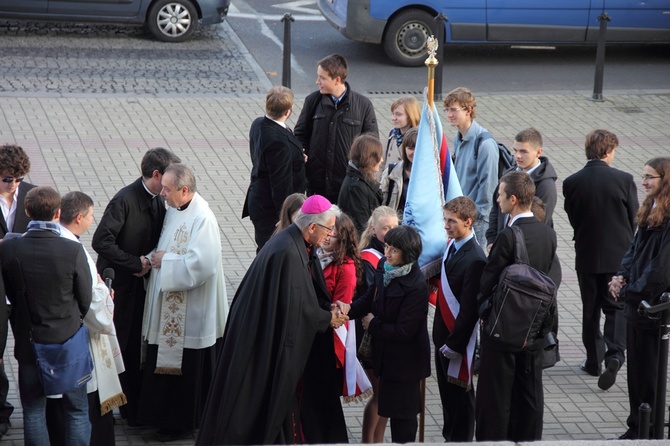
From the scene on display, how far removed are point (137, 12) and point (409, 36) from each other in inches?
167

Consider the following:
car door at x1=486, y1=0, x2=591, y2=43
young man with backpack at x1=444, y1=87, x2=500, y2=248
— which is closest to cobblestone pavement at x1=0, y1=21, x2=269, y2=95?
car door at x1=486, y1=0, x2=591, y2=43

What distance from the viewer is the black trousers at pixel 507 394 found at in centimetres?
644

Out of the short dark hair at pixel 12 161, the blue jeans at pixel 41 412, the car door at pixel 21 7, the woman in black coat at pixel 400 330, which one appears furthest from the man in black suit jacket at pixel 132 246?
the car door at pixel 21 7

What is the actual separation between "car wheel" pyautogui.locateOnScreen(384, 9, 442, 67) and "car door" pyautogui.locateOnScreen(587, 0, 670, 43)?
2.53 m

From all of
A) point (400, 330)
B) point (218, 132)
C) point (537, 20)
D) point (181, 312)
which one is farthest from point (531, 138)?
point (537, 20)

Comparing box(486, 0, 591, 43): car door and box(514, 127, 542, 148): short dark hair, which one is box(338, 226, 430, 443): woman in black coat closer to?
box(514, 127, 542, 148): short dark hair

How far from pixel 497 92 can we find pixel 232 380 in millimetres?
10525

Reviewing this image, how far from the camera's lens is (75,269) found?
5.95 meters

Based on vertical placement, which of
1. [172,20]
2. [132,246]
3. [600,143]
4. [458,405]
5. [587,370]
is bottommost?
[587,370]

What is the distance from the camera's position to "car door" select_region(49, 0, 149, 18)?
16.7 metres

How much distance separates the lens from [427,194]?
747 centimetres

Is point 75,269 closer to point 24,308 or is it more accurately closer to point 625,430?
point 24,308

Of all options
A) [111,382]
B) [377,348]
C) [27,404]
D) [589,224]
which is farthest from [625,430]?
[27,404]

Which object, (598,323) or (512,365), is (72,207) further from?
(598,323)
